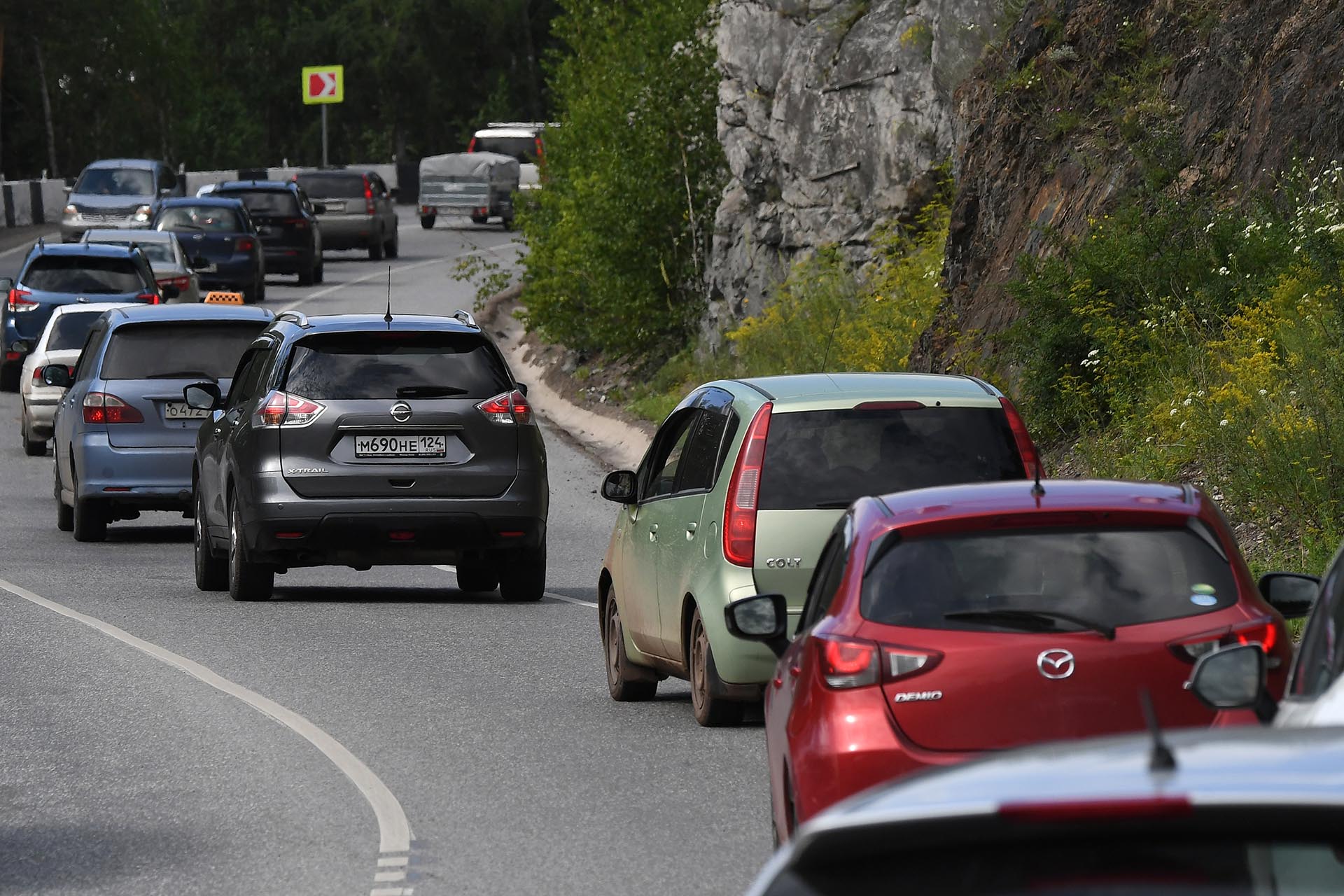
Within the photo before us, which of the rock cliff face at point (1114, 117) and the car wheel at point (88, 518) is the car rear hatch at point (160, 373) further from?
the rock cliff face at point (1114, 117)

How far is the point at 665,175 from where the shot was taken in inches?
1404

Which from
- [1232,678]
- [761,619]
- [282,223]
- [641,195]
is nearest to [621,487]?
[761,619]

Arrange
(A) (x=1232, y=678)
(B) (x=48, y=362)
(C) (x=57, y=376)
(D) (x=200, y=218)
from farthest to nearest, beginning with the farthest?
1. (D) (x=200, y=218)
2. (B) (x=48, y=362)
3. (C) (x=57, y=376)
4. (A) (x=1232, y=678)

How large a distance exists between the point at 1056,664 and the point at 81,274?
27.6 meters

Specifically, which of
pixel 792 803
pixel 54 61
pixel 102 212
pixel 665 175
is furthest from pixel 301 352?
pixel 54 61

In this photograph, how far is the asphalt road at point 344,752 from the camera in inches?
306

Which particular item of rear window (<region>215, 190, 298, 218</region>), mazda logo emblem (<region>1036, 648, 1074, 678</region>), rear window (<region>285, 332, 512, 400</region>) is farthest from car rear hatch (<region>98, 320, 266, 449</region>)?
rear window (<region>215, 190, 298, 218</region>)

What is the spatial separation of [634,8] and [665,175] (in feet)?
16.5

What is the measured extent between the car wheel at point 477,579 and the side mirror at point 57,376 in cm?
479

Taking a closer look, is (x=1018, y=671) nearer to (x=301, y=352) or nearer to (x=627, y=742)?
(x=627, y=742)

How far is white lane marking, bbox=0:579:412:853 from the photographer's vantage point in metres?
8.38

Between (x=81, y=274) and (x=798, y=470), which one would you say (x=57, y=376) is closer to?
(x=798, y=470)

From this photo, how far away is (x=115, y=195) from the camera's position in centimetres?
5262

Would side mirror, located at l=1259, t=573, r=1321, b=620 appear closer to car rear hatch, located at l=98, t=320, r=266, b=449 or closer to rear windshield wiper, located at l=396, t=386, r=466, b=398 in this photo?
rear windshield wiper, located at l=396, t=386, r=466, b=398
